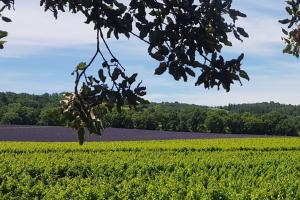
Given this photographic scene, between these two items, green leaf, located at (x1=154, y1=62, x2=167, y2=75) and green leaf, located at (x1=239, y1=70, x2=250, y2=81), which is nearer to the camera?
green leaf, located at (x1=239, y1=70, x2=250, y2=81)

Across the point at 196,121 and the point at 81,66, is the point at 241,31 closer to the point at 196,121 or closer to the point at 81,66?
the point at 81,66

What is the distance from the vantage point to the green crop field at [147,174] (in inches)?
436

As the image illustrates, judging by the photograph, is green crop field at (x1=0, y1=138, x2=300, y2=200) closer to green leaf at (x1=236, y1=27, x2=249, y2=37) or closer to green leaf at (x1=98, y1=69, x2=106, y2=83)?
green leaf at (x1=98, y1=69, x2=106, y2=83)

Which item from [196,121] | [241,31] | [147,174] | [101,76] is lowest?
[147,174]

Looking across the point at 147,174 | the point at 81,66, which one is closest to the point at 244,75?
the point at 81,66

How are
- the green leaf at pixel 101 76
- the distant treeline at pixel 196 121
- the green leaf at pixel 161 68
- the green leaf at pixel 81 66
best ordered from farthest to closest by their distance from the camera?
the distant treeline at pixel 196 121 < the green leaf at pixel 81 66 < the green leaf at pixel 101 76 < the green leaf at pixel 161 68

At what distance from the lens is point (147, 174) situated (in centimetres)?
1656

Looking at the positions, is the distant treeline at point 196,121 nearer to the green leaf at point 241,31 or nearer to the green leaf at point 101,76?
the green leaf at point 101,76

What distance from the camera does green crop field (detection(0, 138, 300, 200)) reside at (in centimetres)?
1106

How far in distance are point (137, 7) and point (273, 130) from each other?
57.8 meters

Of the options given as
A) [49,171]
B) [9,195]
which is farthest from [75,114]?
[49,171]

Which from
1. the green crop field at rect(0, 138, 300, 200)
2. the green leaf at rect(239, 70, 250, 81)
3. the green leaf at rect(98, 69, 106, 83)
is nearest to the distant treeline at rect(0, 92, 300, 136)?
the green crop field at rect(0, 138, 300, 200)

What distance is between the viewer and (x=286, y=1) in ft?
17.4

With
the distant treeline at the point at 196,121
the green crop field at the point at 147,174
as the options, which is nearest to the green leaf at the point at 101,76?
the green crop field at the point at 147,174
